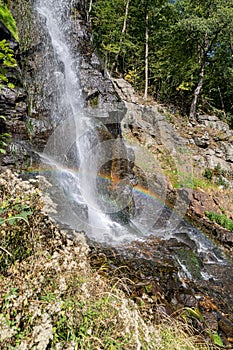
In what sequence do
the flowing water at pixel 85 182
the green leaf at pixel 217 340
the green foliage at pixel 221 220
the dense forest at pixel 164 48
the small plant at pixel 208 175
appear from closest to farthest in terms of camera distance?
the green leaf at pixel 217 340 → the flowing water at pixel 85 182 → the green foliage at pixel 221 220 → the small plant at pixel 208 175 → the dense forest at pixel 164 48

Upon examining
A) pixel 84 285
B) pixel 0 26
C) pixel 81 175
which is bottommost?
pixel 81 175

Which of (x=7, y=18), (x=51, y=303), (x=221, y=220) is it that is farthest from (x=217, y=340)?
(x=7, y=18)

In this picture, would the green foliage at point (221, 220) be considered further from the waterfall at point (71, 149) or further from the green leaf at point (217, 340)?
the green leaf at point (217, 340)

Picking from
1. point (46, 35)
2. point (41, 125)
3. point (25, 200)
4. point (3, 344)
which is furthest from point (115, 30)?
point (3, 344)

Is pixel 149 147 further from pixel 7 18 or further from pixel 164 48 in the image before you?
pixel 164 48

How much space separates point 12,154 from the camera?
507cm

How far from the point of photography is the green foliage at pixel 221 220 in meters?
8.79

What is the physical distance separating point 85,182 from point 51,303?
227 inches

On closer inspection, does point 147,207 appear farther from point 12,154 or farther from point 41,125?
point 12,154

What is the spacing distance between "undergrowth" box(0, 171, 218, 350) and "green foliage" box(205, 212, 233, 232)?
732 centimetres

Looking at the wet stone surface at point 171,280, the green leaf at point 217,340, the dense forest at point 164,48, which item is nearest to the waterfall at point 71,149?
the wet stone surface at point 171,280

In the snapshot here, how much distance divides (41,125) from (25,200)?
5.17 metres

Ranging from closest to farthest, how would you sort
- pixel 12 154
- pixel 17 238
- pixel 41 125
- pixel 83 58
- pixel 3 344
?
pixel 3 344 → pixel 17 238 → pixel 12 154 → pixel 41 125 → pixel 83 58

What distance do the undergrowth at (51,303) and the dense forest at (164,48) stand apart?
51.0ft
